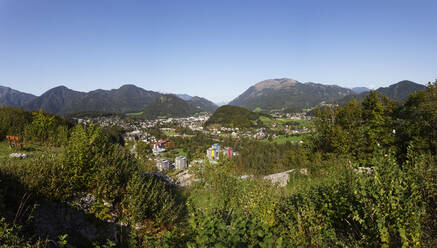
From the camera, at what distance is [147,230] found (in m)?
4.31

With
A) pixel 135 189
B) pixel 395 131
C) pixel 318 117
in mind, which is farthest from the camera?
pixel 318 117

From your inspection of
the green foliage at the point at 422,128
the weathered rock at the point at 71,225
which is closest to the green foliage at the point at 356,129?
the green foliage at the point at 422,128

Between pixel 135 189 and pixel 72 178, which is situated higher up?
pixel 72 178

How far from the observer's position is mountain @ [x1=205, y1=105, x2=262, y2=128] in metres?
122

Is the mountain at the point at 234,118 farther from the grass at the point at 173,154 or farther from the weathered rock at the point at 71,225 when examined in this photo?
the weathered rock at the point at 71,225

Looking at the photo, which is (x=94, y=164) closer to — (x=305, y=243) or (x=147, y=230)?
(x=147, y=230)

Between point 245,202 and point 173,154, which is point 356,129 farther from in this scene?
point 173,154

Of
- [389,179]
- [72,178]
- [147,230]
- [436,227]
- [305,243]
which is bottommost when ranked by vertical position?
[147,230]

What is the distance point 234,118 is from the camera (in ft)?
436

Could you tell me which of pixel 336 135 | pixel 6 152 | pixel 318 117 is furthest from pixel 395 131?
pixel 6 152

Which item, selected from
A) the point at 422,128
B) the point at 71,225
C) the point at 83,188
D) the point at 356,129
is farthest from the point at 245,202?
the point at 356,129

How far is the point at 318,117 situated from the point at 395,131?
6.49 metres

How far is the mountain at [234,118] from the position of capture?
122438mm

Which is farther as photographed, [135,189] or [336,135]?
[336,135]
